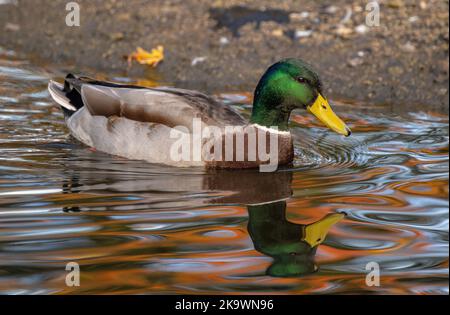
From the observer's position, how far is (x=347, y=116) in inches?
341

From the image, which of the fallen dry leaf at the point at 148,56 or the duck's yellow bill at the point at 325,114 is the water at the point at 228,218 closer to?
the duck's yellow bill at the point at 325,114

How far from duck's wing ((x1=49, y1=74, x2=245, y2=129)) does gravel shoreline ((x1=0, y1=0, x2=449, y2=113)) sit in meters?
2.02

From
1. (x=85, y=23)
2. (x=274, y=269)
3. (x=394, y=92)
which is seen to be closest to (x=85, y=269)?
(x=274, y=269)

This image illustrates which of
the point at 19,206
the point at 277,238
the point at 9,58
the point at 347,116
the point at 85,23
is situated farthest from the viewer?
the point at 85,23

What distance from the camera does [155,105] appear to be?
733 cm

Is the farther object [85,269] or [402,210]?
[402,210]

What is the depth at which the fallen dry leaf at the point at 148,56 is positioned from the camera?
1031cm

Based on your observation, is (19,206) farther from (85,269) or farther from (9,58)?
(9,58)

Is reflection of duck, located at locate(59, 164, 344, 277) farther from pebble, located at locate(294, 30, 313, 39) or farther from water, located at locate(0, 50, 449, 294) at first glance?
pebble, located at locate(294, 30, 313, 39)

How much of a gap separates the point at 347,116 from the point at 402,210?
2.73m

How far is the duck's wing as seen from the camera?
7180 millimetres

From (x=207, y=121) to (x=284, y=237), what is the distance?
6.08ft

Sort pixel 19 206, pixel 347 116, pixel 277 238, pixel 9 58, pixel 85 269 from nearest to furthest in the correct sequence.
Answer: pixel 85 269, pixel 277 238, pixel 19 206, pixel 347 116, pixel 9 58

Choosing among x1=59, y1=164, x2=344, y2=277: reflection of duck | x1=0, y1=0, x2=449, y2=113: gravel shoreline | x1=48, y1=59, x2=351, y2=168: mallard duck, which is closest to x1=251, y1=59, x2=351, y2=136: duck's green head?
x1=48, y1=59, x2=351, y2=168: mallard duck
